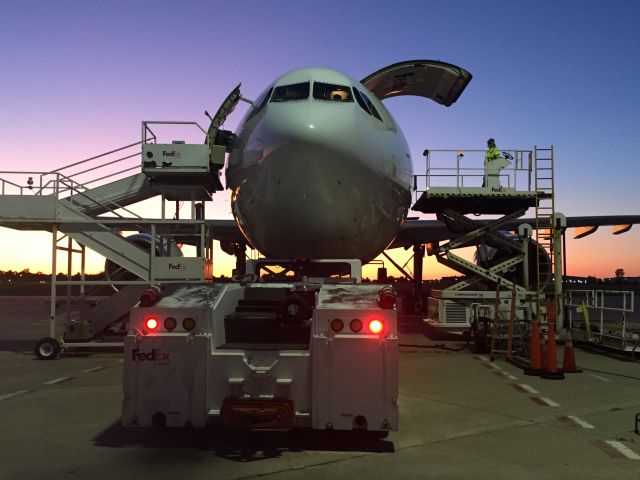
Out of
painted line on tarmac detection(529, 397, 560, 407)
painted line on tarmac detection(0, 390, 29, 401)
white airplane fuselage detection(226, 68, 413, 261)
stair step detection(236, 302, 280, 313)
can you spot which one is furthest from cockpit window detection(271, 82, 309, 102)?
painted line on tarmac detection(0, 390, 29, 401)

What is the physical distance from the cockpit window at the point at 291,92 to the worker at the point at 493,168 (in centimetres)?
704

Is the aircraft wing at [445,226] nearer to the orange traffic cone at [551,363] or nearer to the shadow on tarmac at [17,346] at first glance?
the orange traffic cone at [551,363]

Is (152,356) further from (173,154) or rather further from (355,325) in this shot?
(173,154)

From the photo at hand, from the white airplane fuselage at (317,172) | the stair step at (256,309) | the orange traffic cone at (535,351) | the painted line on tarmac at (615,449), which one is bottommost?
the painted line on tarmac at (615,449)

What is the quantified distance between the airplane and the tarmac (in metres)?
2.60

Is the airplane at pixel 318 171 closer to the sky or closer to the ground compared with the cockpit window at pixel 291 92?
closer to the ground

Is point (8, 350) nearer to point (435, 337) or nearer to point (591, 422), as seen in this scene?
point (435, 337)

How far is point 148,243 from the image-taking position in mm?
15266

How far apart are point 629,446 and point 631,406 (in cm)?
215

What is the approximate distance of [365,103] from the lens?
934cm

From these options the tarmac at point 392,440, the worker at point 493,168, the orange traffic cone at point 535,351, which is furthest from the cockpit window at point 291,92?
the worker at point 493,168

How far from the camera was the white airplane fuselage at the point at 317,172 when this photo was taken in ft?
25.8

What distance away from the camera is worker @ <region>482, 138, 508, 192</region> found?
14.4 metres

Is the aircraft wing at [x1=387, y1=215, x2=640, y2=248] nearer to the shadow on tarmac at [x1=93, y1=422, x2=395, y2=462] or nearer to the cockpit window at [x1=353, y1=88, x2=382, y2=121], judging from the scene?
the cockpit window at [x1=353, y1=88, x2=382, y2=121]
